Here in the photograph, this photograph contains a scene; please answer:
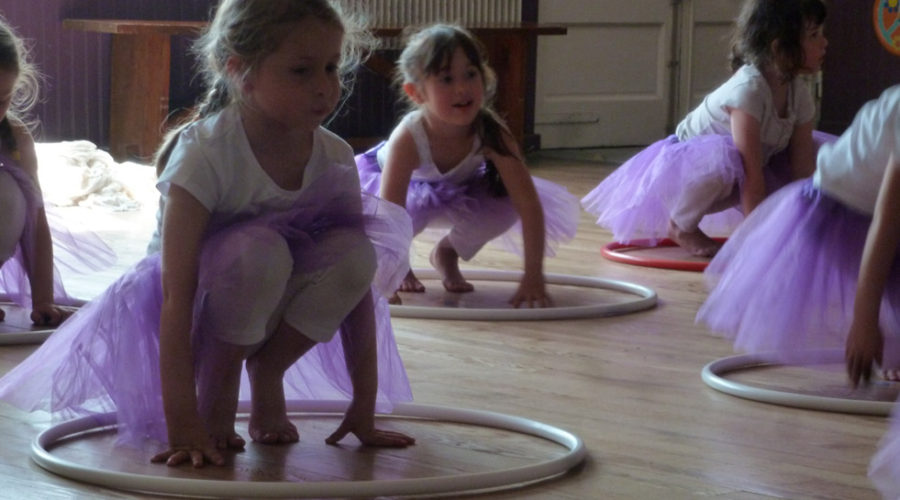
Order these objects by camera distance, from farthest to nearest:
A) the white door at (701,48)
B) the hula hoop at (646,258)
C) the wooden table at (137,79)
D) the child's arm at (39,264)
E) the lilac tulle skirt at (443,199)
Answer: the white door at (701,48) → the wooden table at (137,79) → the hula hoop at (646,258) → the lilac tulle skirt at (443,199) → the child's arm at (39,264)

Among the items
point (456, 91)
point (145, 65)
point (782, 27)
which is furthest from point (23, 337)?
point (145, 65)

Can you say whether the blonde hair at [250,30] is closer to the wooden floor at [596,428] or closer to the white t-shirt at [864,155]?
the wooden floor at [596,428]

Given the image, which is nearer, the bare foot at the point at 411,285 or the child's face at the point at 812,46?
the bare foot at the point at 411,285

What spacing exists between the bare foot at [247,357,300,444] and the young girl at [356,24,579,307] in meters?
0.98

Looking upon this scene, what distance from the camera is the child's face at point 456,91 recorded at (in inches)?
105

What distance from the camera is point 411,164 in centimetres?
270

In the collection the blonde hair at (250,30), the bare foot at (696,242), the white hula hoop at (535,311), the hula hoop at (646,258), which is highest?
the blonde hair at (250,30)

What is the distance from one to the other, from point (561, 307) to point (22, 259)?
94 cm

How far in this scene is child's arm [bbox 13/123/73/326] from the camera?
7.75ft

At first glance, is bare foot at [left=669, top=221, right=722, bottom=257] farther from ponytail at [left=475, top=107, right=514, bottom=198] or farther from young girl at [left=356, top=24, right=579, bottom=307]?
ponytail at [left=475, top=107, right=514, bottom=198]

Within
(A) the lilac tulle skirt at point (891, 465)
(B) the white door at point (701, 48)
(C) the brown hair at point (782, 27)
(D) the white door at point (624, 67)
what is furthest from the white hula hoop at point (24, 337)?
(B) the white door at point (701, 48)

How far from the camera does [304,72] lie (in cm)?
156

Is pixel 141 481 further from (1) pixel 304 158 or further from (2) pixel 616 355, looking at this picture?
(2) pixel 616 355

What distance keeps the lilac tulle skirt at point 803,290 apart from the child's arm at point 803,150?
3.92 feet
